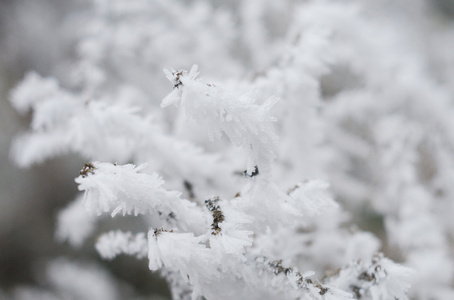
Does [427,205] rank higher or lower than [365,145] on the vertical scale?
lower

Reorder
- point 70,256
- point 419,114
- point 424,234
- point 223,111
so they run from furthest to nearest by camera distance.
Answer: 1. point 70,256
2. point 419,114
3. point 424,234
4. point 223,111

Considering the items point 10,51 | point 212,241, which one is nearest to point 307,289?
point 212,241

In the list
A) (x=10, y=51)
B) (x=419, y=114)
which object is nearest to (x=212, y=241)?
(x=419, y=114)

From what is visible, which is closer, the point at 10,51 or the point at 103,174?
the point at 103,174

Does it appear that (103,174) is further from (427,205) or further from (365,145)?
(365,145)

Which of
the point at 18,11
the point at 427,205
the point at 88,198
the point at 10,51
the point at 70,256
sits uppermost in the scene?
the point at 18,11

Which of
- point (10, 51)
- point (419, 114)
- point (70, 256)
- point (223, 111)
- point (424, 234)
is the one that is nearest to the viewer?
point (223, 111)

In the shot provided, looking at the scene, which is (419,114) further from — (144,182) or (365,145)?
(144,182)
